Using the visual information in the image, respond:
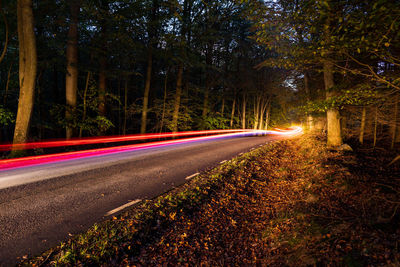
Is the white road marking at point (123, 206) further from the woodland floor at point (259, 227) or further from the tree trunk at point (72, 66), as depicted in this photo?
the tree trunk at point (72, 66)

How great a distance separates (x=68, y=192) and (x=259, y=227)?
5.29 m

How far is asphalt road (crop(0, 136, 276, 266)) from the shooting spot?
11.3 feet

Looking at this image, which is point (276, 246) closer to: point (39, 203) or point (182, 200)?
point (182, 200)

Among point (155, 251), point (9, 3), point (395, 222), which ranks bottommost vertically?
point (155, 251)

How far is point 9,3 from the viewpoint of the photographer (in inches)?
393

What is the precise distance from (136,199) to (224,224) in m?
2.49

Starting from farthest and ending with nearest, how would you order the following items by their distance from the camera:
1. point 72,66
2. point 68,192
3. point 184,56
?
point 184,56
point 72,66
point 68,192

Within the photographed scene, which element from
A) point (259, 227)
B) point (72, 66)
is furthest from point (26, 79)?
point (259, 227)

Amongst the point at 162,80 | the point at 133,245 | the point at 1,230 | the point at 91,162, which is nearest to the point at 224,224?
the point at 133,245

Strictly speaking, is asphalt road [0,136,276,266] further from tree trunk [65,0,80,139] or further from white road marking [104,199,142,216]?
tree trunk [65,0,80,139]

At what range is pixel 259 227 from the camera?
4023mm

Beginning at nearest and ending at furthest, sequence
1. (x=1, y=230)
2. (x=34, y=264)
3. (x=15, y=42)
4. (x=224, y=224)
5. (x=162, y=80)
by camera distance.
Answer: (x=34, y=264) → (x=1, y=230) → (x=224, y=224) → (x=15, y=42) → (x=162, y=80)

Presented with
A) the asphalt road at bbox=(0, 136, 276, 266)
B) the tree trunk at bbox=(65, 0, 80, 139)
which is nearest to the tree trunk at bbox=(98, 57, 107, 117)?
the tree trunk at bbox=(65, 0, 80, 139)

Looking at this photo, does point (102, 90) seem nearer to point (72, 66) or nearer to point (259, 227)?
point (72, 66)
